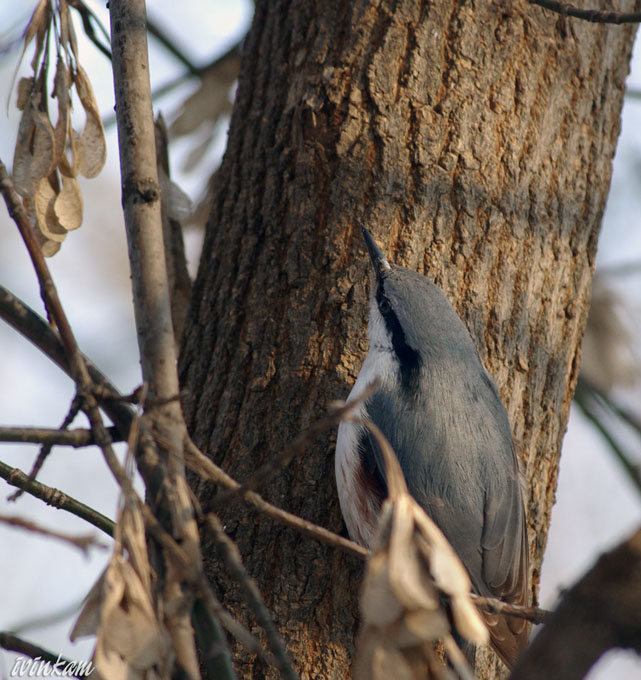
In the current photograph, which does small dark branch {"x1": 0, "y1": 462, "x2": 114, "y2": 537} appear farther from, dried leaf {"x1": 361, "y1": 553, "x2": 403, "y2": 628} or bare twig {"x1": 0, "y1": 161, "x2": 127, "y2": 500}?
dried leaf {"x1": 361, "y1": 553, "x2": 403, "y2": 628}

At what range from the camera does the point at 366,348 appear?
2.29 metres

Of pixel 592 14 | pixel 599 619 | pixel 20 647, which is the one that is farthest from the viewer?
pixel 592 14

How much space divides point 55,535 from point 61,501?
0.46 m

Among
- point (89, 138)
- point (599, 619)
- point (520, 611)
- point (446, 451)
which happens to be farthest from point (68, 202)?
point (599, 619)

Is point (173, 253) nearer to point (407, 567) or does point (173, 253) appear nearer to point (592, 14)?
point (592, 14)

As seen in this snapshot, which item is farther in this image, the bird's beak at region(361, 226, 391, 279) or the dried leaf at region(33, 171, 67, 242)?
the bird's beak at region(361, 226, 391, 279)

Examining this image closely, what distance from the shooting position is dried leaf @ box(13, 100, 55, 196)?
6.51 feet

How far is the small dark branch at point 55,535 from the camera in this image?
1180 mm

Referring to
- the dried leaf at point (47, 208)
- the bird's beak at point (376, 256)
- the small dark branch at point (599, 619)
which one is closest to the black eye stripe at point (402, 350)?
the bird's beak at point (376, 256)

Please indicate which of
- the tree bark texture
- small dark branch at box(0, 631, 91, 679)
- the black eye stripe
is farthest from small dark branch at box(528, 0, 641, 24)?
small dark branch at box(0, 631, 91, 679)

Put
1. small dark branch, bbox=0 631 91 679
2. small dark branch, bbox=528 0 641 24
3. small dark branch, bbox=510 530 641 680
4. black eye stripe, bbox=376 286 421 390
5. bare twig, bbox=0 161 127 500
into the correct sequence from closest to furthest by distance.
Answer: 1. small dark branch, bbox=510 530 641 680
2. bare twig, bbox=0 161 127 500
3. small dark branch, bbox=0 631 91 679
4. small dark branch, bbox=528 0 641 24
5. black eye stripe, bbox=376 286 421 390

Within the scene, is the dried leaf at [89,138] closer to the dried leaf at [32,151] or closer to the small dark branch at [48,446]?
the dried leaf at [32,151]

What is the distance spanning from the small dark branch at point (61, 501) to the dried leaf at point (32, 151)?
79cm

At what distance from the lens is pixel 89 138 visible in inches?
81.7
